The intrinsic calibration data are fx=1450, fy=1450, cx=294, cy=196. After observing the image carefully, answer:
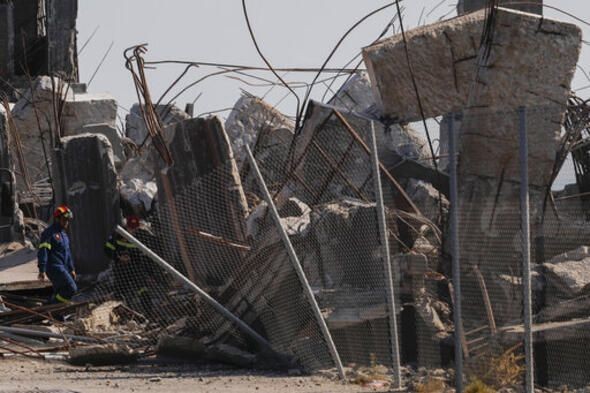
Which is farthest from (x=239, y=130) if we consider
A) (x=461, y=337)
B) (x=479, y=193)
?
(x=461, y=337)

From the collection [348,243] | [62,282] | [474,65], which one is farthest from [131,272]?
[474,65]

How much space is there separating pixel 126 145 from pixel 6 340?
1084 centimetres

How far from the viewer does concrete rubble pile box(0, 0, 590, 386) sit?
39.2 ft

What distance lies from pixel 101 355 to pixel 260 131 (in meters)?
5.16

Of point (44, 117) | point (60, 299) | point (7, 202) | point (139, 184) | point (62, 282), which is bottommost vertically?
point (60, 299)

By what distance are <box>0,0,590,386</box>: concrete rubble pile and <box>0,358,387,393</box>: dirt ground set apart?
26 centimetres

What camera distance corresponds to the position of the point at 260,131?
57.2 ft

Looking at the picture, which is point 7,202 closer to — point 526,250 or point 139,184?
point 139,184

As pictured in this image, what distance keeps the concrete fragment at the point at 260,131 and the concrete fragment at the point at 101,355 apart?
124 inches

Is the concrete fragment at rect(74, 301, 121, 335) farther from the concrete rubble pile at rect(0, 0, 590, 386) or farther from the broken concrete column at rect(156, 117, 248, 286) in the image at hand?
the broken concrete column at rect(156, 117, 248, 286)

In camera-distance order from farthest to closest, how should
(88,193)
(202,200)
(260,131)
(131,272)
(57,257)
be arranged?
1. (88,193)
2. (260,131)
3. (57,257)
4. (131,272)
5. (202,200)

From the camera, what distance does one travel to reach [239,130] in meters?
Result: 21.1

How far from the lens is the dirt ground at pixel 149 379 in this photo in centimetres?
1139

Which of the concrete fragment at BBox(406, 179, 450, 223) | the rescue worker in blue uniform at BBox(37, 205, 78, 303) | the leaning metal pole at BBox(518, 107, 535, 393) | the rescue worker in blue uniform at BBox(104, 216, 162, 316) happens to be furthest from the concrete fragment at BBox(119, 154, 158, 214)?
the leaning metal pole at BBox(518, 107, 535, 393)
